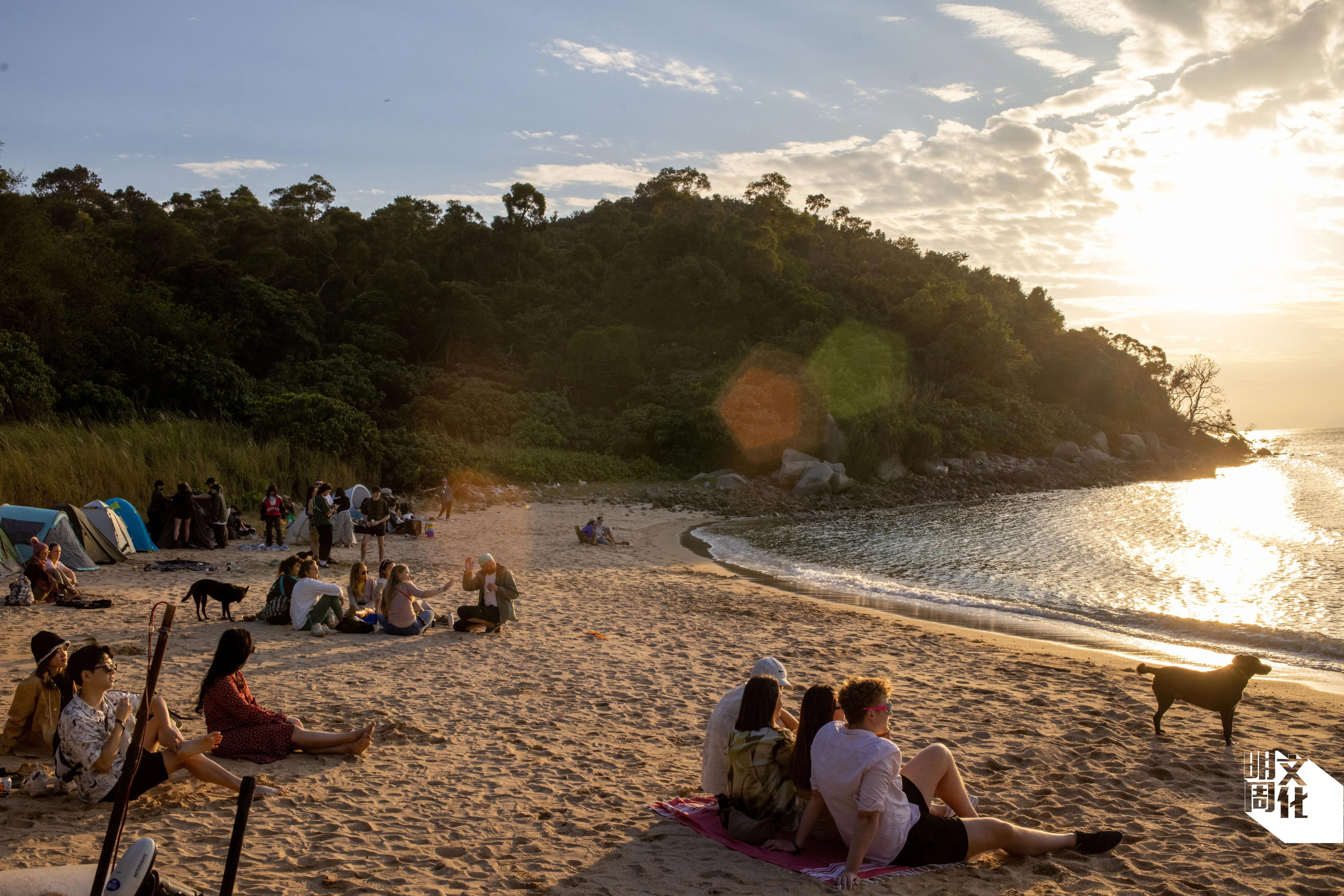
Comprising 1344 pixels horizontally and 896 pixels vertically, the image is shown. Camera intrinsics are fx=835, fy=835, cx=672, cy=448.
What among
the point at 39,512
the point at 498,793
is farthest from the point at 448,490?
the point at 498,793

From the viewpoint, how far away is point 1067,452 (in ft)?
175

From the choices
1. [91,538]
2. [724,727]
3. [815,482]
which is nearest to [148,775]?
[724,727]

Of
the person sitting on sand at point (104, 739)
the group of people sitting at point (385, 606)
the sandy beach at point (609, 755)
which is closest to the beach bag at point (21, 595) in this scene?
the sandy beach at point (609, 755)

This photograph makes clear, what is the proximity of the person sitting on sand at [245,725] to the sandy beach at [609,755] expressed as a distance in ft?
0.41

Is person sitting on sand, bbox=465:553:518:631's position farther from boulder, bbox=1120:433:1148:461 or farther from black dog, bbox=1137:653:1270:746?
boulder, bbox=1120:433:1148:461

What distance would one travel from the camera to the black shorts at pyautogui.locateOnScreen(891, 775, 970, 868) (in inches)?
184

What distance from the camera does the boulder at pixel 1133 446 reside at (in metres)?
60.9

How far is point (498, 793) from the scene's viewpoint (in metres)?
5.65

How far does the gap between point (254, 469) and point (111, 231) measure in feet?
83.9

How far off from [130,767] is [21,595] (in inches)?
439

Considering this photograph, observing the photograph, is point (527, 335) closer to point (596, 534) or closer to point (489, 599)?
point (596, 534)

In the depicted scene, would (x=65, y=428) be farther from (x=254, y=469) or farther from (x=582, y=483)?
Answer: (x=582, y=483)

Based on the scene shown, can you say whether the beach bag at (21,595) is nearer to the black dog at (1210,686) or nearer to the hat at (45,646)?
the hat at (45,646)

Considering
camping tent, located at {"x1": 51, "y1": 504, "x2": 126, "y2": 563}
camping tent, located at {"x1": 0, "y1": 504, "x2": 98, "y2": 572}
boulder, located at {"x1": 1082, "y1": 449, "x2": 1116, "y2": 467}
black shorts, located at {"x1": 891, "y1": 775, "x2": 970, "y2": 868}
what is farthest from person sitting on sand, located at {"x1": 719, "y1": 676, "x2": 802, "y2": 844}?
boulder, located at {"x1": 1082, "y1": 449, "x2": 1116, "y2": 467}
